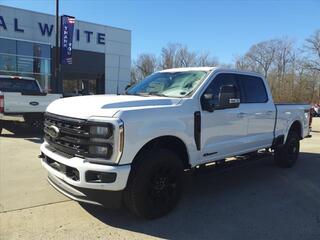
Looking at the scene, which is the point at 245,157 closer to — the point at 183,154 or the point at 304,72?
the point at 183,154

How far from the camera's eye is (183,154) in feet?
18.8

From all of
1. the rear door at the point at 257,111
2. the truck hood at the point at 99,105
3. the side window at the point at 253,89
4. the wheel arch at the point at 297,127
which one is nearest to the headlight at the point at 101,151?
the truck hood at the point at 99,105

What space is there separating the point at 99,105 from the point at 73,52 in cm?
3214

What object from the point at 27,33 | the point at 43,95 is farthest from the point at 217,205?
the point at 27,33

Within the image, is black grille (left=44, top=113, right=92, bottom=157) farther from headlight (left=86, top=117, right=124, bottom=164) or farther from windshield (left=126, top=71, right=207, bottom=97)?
windshield (left=126, top=71, right=207, bottom=97)

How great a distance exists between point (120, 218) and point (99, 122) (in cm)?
136

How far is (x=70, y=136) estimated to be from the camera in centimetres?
505

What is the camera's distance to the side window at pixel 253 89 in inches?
284

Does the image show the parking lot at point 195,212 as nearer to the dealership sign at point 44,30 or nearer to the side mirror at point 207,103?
the side mirror at point 207,103

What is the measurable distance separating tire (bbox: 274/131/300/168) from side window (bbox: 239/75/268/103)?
1518mm

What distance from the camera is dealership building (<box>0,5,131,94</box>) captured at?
103ft

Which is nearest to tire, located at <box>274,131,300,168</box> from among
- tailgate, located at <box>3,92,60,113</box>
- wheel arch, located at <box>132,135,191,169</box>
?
wheel arch, located at <box>132,135,191,169</box>

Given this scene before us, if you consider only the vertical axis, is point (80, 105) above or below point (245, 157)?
above

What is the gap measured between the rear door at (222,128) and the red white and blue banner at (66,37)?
24.3 meters
